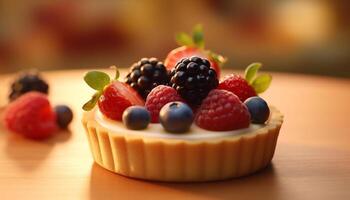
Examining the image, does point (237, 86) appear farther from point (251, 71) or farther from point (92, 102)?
point (92, 102)

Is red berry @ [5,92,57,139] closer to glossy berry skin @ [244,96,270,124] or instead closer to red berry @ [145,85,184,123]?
red berry @ [145,85,184,123]

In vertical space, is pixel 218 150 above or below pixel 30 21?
above

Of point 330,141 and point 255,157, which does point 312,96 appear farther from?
point 255,157

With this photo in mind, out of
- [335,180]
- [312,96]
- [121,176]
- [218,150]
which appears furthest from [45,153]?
[312,96]

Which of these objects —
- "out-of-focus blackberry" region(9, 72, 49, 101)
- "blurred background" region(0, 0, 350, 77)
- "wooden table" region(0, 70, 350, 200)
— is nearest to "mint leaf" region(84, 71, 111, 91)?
"wooden table" region(0, 70, 350, 200)

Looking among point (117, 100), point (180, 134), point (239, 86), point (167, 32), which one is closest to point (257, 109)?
point (239, 86)
